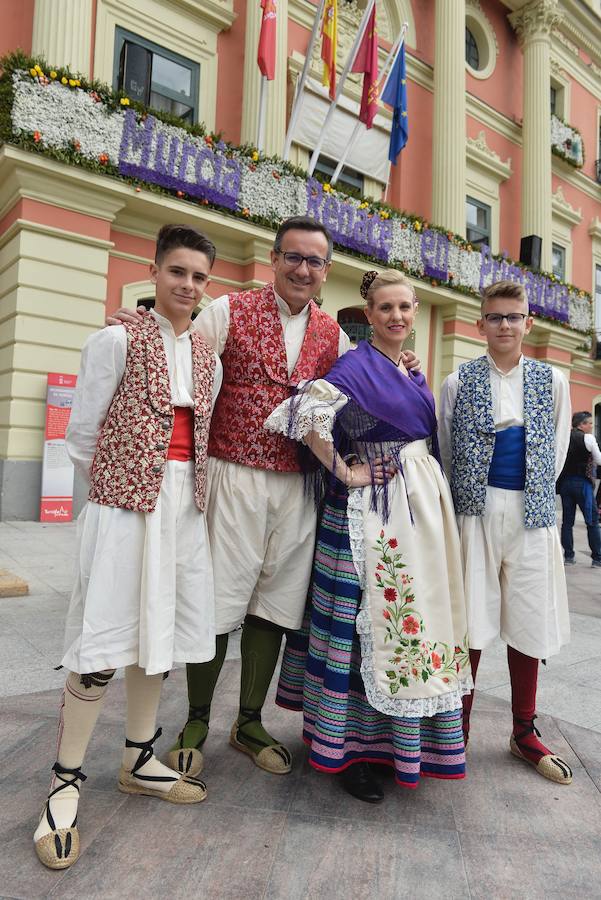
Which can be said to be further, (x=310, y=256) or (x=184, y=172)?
(x=184, y=172)

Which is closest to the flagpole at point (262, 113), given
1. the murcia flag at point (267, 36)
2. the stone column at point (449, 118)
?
the murcia flag at point (267, 36)

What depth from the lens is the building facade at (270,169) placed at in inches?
321

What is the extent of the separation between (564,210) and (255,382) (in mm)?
17967

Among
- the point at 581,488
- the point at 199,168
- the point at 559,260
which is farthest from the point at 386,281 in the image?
the point at 559,260

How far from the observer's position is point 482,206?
15.7 metres

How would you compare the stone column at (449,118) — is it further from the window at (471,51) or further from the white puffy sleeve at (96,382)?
the white puffy sleeve at (96,382)

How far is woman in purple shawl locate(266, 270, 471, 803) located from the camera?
216 cm

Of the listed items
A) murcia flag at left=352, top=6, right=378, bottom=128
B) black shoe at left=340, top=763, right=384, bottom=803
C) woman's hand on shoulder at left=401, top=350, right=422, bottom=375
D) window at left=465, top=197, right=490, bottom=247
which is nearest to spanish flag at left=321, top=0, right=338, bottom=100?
murcia flag at left=352, top=6, right=378, bottom=128

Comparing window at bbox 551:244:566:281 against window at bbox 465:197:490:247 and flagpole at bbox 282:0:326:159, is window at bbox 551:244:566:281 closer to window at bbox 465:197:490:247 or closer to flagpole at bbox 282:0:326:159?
window at bbox 465:197:490:247

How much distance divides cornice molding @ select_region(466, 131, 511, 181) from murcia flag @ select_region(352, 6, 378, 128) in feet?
15.5

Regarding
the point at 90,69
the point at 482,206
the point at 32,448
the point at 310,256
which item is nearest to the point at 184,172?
the point at 90,69

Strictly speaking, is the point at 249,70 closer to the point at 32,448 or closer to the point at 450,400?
the point at 32,448

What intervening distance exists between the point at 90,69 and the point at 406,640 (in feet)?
34.8

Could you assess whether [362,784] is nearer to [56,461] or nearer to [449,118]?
[56,461]
